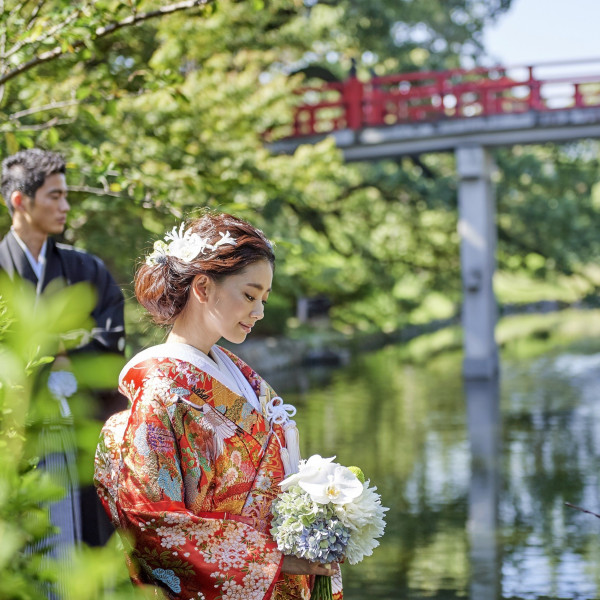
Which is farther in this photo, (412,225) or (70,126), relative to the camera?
(412,225)

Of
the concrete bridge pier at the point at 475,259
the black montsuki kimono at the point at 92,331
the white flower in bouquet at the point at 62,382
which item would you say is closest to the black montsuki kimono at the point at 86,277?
the black montsuki kimono at the point at 92,331

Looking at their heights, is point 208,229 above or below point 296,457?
above

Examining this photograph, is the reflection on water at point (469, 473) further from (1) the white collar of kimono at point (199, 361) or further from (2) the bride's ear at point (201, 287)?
(2) the bride's ear at point (201, 287)

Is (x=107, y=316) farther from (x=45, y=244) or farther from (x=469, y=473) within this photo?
(x=469, y=473)

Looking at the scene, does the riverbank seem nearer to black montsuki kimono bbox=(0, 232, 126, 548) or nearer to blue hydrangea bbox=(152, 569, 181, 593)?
black montsuki kimono bbox=(0, 232, 126, 548)

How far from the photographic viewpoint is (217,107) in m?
12.4

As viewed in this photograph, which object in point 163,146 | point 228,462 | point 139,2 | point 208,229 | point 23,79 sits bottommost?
point 228,462

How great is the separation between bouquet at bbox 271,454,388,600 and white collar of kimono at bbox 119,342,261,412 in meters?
0.22

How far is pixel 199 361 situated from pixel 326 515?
408 mm

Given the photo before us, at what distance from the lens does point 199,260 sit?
2.26 meters

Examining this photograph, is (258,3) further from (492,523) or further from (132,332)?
(132,332)

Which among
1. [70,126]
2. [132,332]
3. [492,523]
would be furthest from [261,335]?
[492,523]

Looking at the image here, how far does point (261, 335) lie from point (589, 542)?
1390 cm

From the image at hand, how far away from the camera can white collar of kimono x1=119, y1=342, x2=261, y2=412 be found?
220 centimetres
